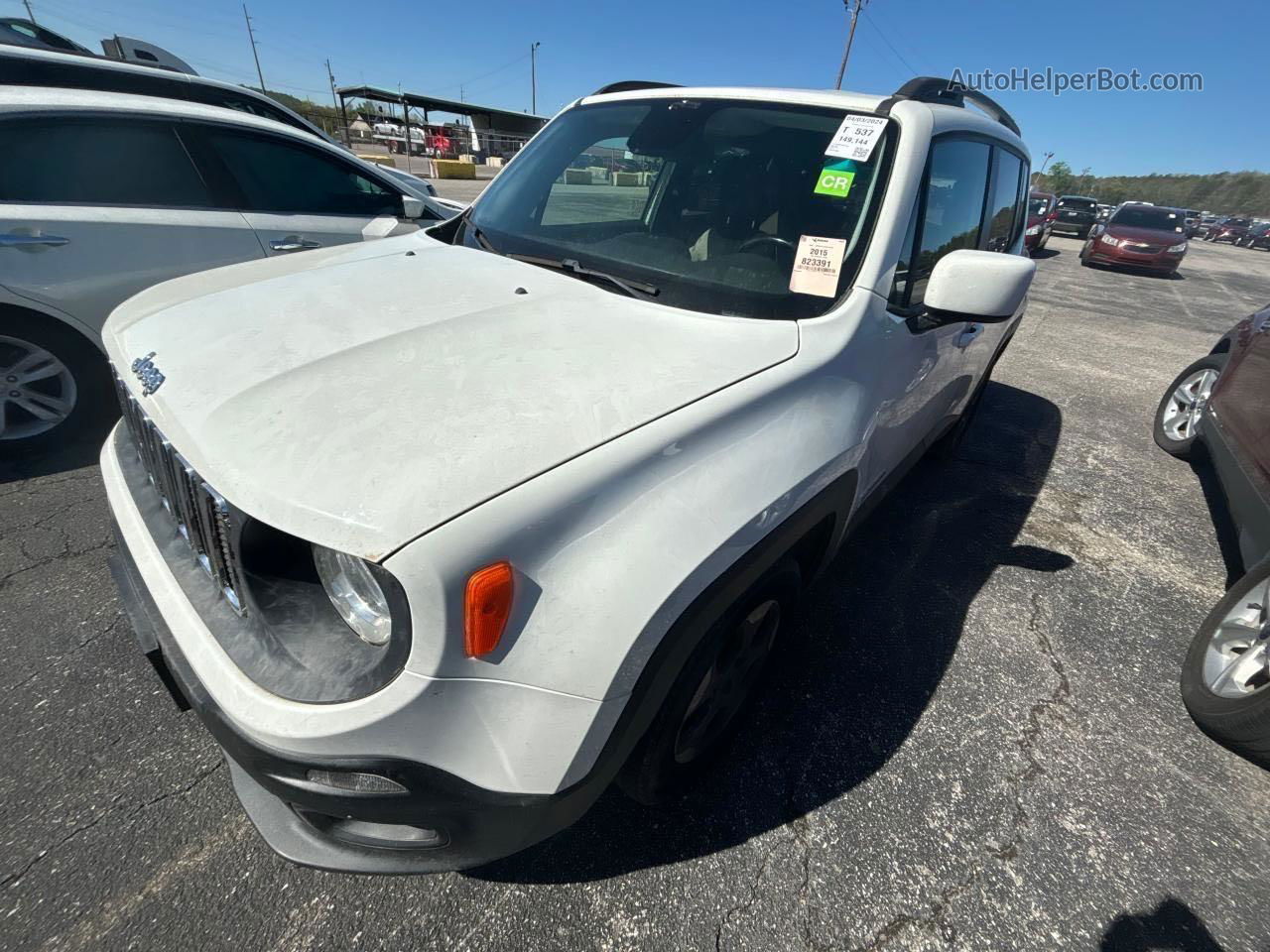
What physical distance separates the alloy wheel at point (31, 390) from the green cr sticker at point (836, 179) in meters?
3.77

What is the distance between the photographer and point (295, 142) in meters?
3.76

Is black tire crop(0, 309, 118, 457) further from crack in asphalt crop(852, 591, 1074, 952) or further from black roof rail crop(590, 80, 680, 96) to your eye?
crack in asphalt crop(852, 591, 1074, 952)

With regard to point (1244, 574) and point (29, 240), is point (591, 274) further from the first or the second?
point (29, 240)

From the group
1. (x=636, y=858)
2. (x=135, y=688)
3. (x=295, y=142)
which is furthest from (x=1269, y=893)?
(x=295, y=142)

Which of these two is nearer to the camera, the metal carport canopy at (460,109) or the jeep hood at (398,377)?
the jeep hood at (398,377)

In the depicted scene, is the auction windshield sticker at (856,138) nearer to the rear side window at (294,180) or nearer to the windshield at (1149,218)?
the rear side window at (294,180)

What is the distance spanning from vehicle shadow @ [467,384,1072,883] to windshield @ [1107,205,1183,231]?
16.5 metres

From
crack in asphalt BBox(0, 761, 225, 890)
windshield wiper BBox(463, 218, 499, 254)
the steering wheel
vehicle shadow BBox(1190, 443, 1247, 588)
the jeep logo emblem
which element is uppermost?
the steering wheel

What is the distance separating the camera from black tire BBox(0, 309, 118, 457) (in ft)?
9.77

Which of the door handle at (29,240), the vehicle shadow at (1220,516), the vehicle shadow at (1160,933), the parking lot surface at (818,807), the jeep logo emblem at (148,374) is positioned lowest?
the vehicle shadow at (1220,516)

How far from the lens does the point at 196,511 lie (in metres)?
1.27

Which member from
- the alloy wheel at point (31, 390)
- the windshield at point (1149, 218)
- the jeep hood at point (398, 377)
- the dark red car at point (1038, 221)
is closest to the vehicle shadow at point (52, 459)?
the alloy wheel at point (31, 390)

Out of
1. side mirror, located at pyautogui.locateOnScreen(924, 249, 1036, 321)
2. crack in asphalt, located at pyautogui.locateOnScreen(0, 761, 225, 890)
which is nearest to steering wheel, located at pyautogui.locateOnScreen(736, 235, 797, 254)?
side mirror, located at pyautogui.locateOnScreen(924, 249, 1036, 321)

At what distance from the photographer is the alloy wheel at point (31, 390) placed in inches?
118
